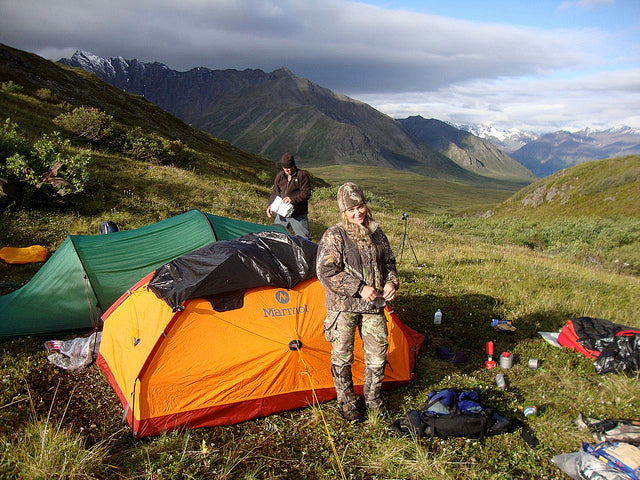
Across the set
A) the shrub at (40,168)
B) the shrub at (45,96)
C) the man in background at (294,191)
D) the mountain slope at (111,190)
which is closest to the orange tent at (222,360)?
the man in background at (294,191)

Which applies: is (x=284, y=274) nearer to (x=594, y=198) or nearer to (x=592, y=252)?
(x=592, y=252)

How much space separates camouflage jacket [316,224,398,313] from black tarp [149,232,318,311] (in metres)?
1.09

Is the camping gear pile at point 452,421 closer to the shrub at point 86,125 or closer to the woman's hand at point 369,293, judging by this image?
the woman's hand at point 369,293

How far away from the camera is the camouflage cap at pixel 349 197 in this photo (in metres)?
4.71

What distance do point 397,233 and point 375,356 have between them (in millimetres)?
14078

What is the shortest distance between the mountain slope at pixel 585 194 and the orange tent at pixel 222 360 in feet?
195

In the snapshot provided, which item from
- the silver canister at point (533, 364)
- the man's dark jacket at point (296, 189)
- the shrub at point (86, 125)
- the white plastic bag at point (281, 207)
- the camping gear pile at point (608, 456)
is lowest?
the silver canister at point (533, 364)

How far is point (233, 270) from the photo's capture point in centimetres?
556

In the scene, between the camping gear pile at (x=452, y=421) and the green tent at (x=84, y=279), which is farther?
the green tent at (x=84, y=279)

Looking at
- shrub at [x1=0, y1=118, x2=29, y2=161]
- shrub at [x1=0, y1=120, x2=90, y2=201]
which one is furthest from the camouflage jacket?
shrub at [x1=0, y1=118, x2=29, y2=161]

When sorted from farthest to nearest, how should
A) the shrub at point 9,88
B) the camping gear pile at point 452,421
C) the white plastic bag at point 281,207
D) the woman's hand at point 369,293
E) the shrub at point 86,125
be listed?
the shrub at point 9,88
the shrub at point 86,125
the white plastic bag at point 281,207
the camping gear pile at point 452,421
the woman's hand at point 369,293

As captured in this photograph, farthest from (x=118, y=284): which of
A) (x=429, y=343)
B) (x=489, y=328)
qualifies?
(x=489, y=328)

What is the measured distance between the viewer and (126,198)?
15.4 metres

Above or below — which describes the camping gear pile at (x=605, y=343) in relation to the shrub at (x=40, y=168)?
below
